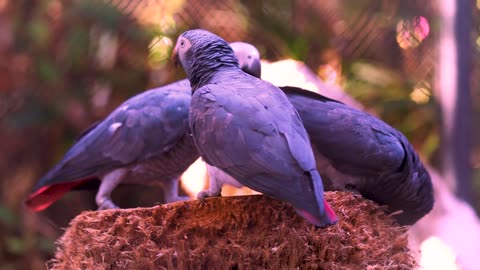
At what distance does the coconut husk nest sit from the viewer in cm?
83

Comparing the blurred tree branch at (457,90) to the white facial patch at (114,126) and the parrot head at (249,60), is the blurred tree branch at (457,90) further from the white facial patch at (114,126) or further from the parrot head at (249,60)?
the white facial patch at (114,126)

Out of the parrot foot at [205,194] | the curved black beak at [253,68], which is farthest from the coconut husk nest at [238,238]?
the curved black beak at [253,68]

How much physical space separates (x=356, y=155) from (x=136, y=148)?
0.41 meters

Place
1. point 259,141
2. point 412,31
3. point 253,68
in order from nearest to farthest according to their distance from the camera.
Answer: point 259,141
point 253,68
point 412,31

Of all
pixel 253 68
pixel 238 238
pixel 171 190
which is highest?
pixel 253 68

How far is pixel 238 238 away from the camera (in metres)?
0.84

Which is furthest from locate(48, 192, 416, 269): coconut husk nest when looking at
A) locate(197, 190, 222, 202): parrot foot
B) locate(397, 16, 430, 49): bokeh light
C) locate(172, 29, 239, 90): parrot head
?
locate(397, 16, 430, 49): bokeh light

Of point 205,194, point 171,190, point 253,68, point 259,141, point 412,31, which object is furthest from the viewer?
point 412,31

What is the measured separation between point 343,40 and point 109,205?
1.12 metres

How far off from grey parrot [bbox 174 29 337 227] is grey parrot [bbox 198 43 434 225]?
12 cm

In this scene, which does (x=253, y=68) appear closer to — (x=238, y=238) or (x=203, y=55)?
(x=203, y=55)

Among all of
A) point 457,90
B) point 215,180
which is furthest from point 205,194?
point 457,90

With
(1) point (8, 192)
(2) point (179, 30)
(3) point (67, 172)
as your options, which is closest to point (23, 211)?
(1) point (8, 192)

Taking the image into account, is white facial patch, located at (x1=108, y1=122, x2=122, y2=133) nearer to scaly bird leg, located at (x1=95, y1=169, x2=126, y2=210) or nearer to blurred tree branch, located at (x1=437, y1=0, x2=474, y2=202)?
scaly bird leg, located at (x1=95, y1=169, x2=126, y2=210)
